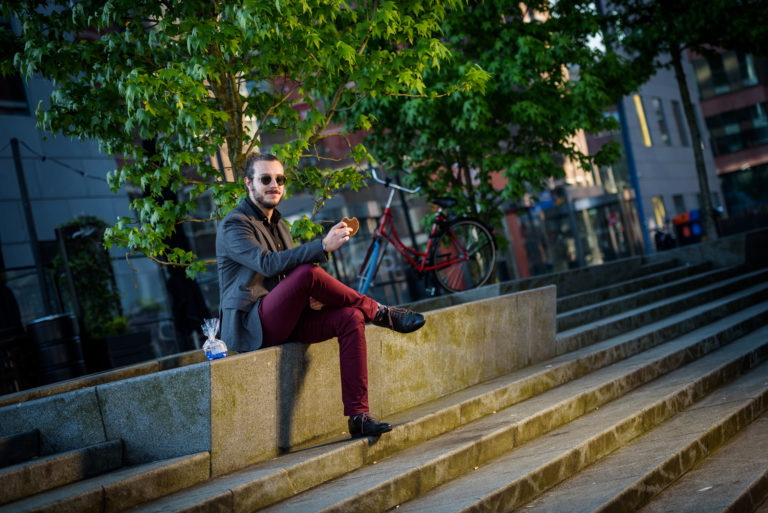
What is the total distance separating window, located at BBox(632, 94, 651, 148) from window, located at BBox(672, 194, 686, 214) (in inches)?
119

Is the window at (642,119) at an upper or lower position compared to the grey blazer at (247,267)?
upper

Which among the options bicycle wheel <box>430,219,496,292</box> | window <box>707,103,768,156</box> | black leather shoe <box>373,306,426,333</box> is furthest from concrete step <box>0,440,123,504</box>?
window <box>707,103,768,156</box>

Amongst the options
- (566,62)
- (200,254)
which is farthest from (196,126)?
(200,254)

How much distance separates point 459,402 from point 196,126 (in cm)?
258

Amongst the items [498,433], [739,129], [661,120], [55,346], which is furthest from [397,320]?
[739,129]

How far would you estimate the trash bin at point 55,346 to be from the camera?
9.45m

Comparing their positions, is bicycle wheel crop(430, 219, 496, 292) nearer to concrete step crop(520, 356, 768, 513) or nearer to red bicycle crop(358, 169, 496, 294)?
red bicycle crop(358, 169, 496, 294)

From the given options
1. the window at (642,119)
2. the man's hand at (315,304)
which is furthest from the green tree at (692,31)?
the window at (642,119)

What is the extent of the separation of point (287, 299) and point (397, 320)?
79 centimetres

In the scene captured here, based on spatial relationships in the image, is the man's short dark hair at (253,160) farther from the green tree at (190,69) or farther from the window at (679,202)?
the window at (679,202)

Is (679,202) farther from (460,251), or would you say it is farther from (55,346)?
(55,346)

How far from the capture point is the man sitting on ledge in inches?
187

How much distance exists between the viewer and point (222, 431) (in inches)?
175

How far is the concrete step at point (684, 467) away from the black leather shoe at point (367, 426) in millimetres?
992
